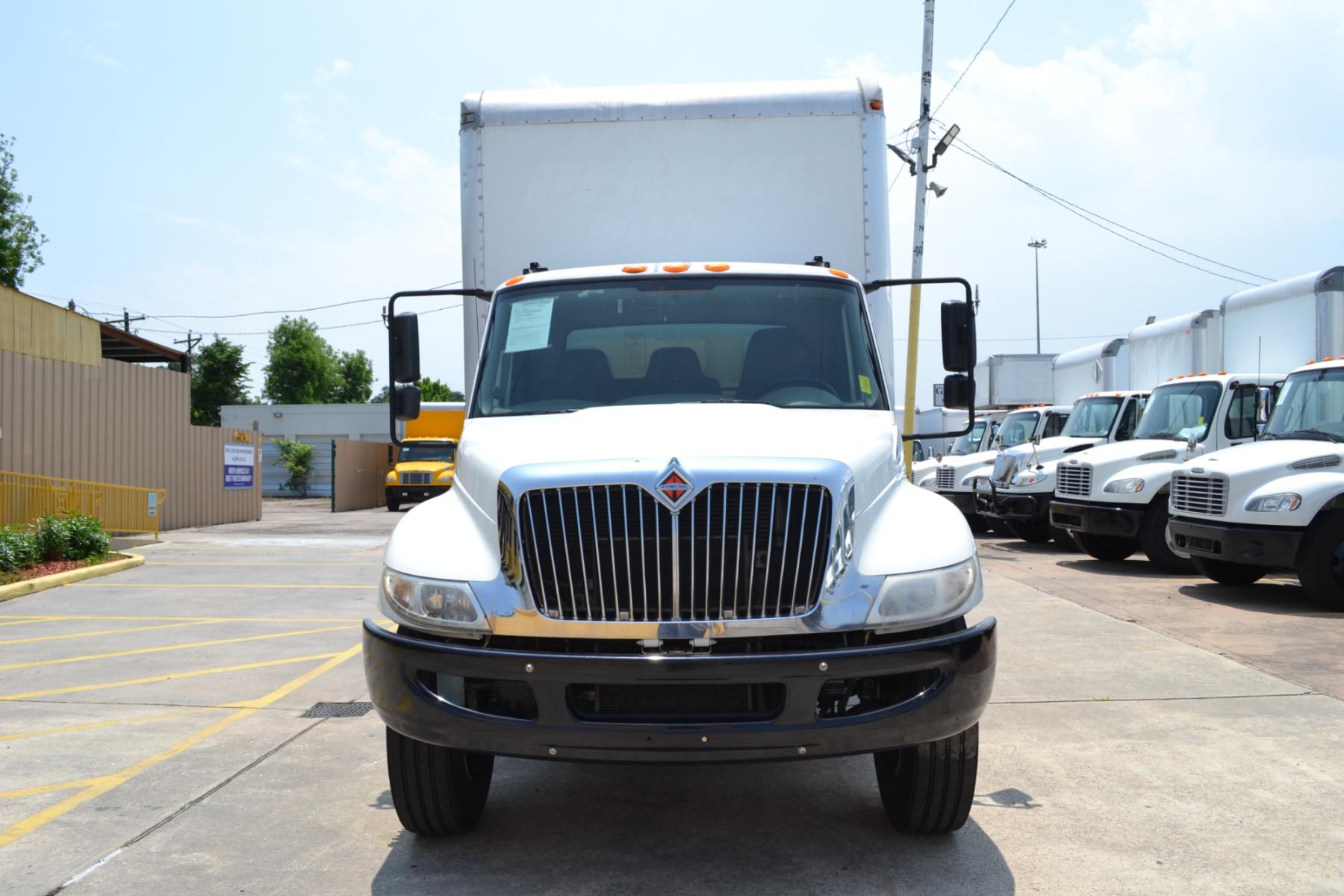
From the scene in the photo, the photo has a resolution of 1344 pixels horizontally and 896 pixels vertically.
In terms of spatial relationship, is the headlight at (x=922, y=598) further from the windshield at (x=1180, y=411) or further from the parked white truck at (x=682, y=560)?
the windshield at (x=1180, y=411)

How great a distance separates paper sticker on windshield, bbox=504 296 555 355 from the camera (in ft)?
16.8

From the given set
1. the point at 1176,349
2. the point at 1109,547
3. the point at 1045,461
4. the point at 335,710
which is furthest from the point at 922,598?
the point at 1045,461

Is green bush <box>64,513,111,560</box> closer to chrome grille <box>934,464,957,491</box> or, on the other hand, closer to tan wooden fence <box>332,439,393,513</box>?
chrome grille <box>934,464,957,491</box>

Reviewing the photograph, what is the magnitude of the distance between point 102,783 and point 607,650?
2.88 meters

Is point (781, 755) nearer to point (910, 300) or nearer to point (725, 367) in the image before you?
point (725, 367)

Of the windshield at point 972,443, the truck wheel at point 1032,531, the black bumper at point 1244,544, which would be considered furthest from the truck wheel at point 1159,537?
the windshield at point 972,443

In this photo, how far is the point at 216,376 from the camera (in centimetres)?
7319

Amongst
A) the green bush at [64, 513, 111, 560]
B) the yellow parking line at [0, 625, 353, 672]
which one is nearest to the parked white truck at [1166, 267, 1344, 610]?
the yellow parking line at [0, 625, 353, 672]

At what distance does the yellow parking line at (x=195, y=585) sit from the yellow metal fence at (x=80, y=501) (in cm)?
337

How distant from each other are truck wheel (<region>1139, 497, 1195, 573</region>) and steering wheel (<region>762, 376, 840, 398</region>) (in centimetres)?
948

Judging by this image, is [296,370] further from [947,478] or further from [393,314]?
[393,314]

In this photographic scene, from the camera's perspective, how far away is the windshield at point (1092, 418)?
16.6m

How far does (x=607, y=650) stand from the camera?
12.1ft

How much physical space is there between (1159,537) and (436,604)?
11245mm
